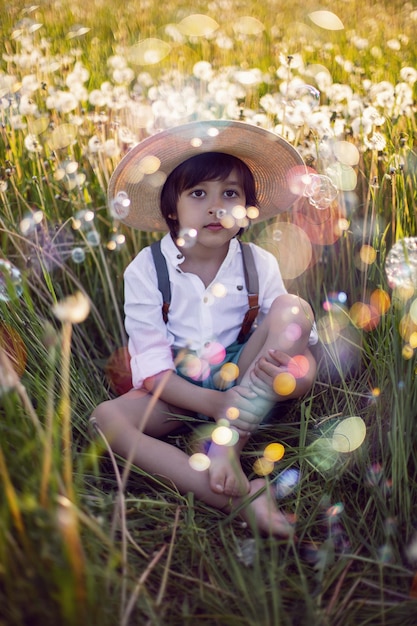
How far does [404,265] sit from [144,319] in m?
0.89

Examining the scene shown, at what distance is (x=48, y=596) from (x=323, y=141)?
1847 millimetres

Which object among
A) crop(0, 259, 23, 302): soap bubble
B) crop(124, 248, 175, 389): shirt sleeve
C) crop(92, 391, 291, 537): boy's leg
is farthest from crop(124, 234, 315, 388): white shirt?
crop(0, 259, 23, 302): soap bubble

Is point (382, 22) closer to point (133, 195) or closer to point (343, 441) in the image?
point (133, 195)

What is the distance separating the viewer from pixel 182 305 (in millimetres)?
2152

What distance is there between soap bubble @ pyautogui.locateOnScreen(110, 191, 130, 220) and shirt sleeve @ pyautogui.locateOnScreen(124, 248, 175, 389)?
17cm

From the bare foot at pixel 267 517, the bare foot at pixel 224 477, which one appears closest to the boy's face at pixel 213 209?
the bare foot at pixel 224 477

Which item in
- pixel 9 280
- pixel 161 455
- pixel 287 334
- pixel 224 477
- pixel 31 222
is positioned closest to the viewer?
pixel 9 280

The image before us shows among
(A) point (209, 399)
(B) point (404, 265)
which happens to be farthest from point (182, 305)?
(B) point (404, 265)

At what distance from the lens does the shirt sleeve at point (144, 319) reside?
208 centimetres

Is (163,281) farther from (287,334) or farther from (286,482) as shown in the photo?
(286,482)

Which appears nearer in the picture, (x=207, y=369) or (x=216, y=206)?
(x=216, y=206)

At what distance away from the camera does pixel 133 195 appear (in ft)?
7.02

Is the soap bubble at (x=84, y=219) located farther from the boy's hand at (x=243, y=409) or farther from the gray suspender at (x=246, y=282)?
the boy's hand at (x=243, y=409)

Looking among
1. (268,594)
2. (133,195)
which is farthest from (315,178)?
(268,594)
